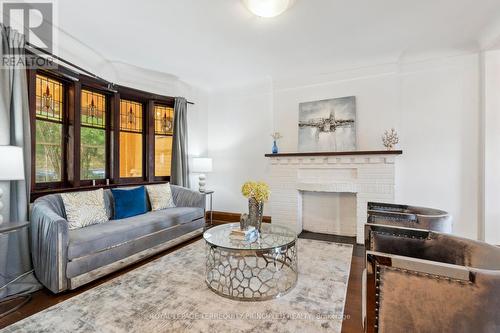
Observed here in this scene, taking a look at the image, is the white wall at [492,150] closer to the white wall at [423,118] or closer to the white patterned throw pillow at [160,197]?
the white wall at [423,118]

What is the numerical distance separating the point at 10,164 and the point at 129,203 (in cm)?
142

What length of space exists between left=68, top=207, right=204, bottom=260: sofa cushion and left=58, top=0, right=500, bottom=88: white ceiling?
7.46ft

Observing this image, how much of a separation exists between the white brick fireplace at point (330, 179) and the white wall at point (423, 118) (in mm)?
320

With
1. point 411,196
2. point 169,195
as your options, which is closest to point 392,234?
point 411,196

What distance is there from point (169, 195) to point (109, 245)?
1.38 metres

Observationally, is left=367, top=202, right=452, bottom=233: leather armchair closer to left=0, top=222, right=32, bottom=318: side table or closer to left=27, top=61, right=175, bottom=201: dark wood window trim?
left=0, top=222, right=32, bottom=318: side table

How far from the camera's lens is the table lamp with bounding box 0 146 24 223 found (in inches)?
73.8

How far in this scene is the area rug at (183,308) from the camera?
1646mm

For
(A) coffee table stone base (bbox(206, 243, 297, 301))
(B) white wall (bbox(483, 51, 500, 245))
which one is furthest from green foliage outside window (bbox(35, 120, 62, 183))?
(B) white wall (bbox(483, 51, 500, 245))

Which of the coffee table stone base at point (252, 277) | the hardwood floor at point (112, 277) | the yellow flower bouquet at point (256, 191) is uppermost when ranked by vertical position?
the yellow flower bouquet at point (256, 191)

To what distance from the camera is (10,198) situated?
7.38 ft

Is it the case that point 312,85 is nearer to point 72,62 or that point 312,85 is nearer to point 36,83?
point 72,62

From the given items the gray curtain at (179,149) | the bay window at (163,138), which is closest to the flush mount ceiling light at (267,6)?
the gray curtain at (179,149)

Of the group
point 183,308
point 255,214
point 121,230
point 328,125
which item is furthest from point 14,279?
point 328,125
